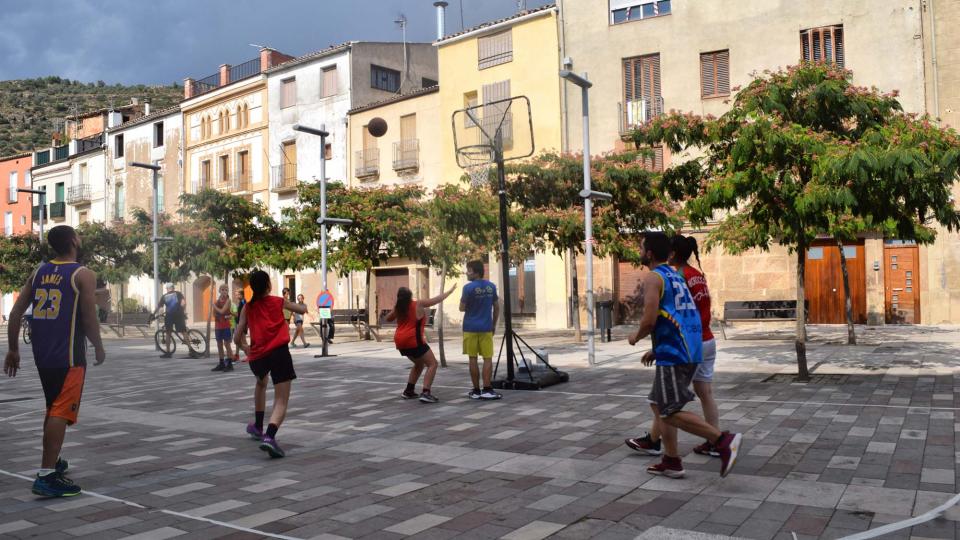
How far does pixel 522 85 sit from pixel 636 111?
4.31 metres

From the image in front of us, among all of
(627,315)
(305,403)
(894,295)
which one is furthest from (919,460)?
(627,315)

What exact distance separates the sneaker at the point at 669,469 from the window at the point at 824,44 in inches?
823

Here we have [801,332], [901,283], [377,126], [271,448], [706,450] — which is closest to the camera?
[706,450]

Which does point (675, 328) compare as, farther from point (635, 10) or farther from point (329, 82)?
point (329, 82)

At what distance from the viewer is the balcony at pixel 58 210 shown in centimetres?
5128

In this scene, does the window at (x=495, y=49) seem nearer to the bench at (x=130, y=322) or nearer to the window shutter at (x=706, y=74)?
the window shutter at (x=706, y=74)

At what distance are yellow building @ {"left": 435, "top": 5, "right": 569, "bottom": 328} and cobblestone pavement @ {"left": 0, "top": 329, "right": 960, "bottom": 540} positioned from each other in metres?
15.9

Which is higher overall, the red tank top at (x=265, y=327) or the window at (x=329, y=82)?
the window at (x=329, y=82)

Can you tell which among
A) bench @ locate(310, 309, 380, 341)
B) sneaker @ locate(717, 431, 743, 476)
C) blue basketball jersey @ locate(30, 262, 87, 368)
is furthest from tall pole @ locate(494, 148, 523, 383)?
bench @ locate(310, 309, 380, 341)

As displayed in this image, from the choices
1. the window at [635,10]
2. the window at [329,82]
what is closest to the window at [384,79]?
the window at [329,82]

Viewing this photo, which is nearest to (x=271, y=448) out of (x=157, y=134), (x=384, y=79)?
(x=384, y=79)

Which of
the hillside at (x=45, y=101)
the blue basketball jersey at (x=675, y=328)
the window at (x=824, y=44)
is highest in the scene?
the hillside at (x=45, y=101)

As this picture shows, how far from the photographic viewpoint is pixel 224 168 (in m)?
40.2

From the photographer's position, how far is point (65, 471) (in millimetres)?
6059
